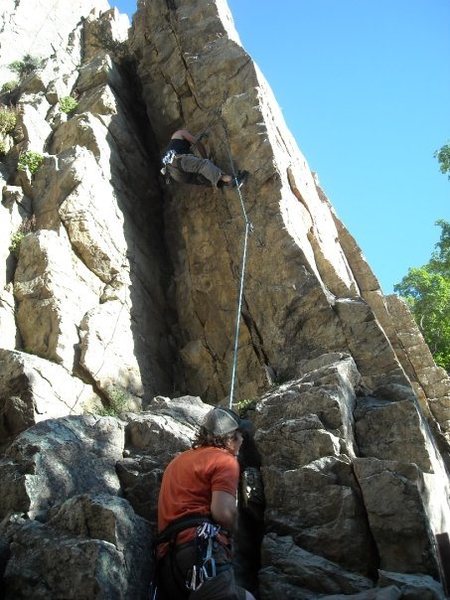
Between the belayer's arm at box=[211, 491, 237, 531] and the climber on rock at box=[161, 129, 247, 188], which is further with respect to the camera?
the climber on rock at box=[161, 129, 247, 188]

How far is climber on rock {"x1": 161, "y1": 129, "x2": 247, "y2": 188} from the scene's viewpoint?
1204cm

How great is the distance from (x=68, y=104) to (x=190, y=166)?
4921 millimetres

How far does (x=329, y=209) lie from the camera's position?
50.6 feet

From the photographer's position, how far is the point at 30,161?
516 inches

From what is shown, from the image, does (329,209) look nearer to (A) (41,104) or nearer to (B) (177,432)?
(A) (41,104)

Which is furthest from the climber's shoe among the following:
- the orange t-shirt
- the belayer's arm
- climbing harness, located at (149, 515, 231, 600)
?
climbing harness, located at (149, 515, 231, 600)

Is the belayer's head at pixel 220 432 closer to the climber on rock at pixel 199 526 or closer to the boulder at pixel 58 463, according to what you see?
the climber on rock at pixel 199 526

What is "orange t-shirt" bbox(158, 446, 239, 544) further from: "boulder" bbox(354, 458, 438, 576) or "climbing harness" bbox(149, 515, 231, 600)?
"boulder" bbox(354, 458, 438, 576)

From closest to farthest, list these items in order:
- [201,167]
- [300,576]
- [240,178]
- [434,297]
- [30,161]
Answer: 1. [300,576]
2. [240,178]
3. [201,167]
4. [30,161]
5. [434,297]

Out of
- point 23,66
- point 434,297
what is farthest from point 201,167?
point 434,297

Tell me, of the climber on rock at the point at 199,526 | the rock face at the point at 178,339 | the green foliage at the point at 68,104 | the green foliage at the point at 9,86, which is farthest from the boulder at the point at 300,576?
the green foliage at the point at 9,86

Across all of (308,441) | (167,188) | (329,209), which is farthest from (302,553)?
(329,209)

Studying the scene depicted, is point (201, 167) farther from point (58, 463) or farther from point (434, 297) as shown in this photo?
point (434, 297)

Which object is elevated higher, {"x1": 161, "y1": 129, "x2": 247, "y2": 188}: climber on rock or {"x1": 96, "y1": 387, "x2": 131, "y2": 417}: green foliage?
{"x1": 161, "y1": 129, "x2": 247, "y2": 188}: climber on rock
